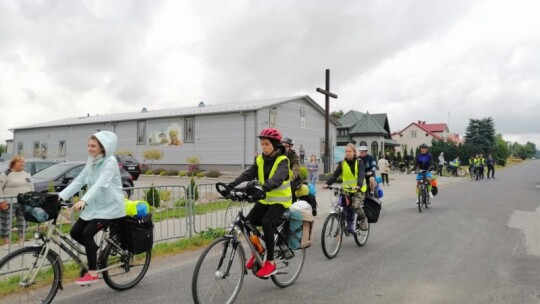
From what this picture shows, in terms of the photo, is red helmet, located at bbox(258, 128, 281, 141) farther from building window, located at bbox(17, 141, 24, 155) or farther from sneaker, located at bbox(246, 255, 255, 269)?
building window, located at bbox(17, 141, 24, 155)

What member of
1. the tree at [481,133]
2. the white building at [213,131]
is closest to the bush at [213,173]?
the white building at [213,131]

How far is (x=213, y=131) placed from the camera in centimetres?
3112

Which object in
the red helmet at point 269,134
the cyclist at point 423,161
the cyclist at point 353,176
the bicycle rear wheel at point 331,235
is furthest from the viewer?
the cyclist at point 423,161

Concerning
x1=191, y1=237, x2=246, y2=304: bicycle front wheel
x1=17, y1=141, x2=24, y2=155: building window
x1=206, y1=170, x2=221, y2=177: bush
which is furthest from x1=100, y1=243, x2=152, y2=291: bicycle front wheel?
x1=17, y1=141, x2=24, y2=155: building window

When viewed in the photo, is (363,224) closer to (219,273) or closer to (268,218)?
(268,218)

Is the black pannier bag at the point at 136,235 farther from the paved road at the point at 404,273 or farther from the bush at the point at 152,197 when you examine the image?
the bush at the point at 152,197

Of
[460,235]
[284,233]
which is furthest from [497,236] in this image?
[284,233]

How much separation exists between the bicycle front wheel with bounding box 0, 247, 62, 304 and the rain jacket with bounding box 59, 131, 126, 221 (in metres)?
0.58

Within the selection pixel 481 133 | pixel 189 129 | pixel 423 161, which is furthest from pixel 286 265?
pixel 481 133

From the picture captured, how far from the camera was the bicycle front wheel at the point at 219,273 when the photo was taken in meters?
3.93

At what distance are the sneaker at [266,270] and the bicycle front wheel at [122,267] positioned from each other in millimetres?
1612

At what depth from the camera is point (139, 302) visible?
462 centimetres

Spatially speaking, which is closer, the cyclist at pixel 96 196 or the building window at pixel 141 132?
the cyclist at pixel 96 196

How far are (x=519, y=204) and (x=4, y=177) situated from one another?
15.0 metres
